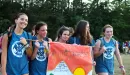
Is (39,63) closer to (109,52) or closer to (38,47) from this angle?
(38,47)

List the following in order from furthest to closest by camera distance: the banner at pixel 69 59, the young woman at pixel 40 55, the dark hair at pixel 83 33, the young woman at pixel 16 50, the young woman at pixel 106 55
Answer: the young woman at pixel 106 55 → the dark hair at pixel 83 33 → the banner at pixel 69 59 → the young woman at pixel 40 55 → the young woman at pixel 16 50

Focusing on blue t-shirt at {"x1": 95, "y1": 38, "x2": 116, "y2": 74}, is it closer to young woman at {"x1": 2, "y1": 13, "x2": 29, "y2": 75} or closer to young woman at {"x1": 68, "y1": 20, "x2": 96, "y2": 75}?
young woman at {"x1": 68, "y1": 20, "x2": 96, "y2": 75}

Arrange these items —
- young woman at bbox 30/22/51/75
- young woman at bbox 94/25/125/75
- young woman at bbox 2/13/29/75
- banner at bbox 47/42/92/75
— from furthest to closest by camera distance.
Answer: young woman at bbox 94/25/125/75 → banner at bbox 47/42/92/75 → young woman at bbox 30/22/51/75 → young woman at bbox 2/13/29/75

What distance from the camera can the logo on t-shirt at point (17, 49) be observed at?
5.31 meters

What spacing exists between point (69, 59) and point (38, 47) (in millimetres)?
735

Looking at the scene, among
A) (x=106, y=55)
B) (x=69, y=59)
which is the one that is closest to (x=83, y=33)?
(x=69, y=59)

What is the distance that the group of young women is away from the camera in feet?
17.4

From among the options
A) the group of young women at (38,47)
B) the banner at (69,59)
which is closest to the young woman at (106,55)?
the group of young women at (38,47)

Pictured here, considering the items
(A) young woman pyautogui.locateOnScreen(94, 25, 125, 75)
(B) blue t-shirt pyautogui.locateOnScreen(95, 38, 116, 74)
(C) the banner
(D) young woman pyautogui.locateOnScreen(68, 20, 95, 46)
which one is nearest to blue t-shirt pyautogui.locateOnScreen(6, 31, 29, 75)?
(C) the banner

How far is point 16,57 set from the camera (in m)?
5.32

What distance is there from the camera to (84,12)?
5719 centimetres

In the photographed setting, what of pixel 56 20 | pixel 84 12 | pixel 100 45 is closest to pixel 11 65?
pixel 100 45

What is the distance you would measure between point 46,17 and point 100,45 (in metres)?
47.2

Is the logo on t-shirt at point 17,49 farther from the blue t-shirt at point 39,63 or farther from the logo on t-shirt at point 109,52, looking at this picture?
the logo on t-shirt at point 109,52
